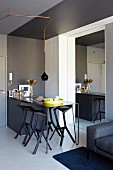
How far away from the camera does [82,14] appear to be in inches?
134

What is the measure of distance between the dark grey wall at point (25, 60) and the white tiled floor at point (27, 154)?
178 centimetres

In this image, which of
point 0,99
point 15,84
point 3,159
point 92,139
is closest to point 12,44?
point 15,84

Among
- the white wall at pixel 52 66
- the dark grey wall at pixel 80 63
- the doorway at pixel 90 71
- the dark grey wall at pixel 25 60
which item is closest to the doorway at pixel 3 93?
the dark grey wall at pixel 25 60

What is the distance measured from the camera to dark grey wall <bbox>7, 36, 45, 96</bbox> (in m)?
5.28

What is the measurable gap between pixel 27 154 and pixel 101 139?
4.43 feet

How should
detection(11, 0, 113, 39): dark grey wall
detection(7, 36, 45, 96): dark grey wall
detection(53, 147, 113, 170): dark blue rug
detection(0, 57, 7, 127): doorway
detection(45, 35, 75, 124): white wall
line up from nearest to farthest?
detection(53, 147, 113, 170): dark blue rug
detection(11, 0, 113, 39): dark grey wall
detection(45, 35, 75, 124): white wall
detection(0, 57, 7, 127): doorway
detection(7, 36, 45, 96): dark grey wall

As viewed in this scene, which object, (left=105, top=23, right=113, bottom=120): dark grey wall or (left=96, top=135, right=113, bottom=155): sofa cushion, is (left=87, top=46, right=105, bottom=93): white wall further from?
(left=96, top=135, right=113, bottom=155): sofa cushion

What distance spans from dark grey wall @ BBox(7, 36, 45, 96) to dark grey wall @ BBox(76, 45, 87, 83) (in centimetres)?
129

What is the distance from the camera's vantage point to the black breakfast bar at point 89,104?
5362mm

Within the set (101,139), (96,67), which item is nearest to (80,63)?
(96,67)

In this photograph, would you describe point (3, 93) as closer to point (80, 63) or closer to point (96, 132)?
point (80, 63)

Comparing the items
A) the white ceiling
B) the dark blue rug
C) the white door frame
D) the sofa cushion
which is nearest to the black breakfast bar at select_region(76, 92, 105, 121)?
the white door frame

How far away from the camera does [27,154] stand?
127 inches

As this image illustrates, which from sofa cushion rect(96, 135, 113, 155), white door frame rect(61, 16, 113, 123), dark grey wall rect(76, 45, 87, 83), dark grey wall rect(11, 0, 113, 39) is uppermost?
dark grey wall rect(11, 0, 113, 39)
